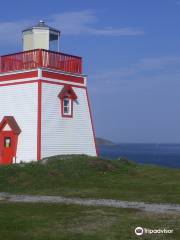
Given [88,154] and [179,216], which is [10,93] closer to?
[88,154]

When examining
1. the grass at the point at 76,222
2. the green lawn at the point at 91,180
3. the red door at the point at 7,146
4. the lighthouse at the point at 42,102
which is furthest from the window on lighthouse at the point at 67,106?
the grass at the point at 76,222

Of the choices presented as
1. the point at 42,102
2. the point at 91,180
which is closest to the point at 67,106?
the point at 42,102

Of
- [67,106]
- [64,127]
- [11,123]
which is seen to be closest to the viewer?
[11,123]

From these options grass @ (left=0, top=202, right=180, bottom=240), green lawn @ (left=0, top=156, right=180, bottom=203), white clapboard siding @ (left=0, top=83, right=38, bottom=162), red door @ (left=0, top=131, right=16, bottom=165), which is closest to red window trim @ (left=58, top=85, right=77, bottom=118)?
white clapboard siding @ (left=0, top=83, right=38, bottom=162)

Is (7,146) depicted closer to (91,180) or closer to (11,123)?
(11,123)

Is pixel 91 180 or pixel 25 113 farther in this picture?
pixel 25 113

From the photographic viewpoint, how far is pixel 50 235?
391 inches

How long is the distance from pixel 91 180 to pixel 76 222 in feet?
29.9

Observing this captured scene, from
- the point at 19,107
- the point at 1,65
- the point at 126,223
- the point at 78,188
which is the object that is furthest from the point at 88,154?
the point at 126,223

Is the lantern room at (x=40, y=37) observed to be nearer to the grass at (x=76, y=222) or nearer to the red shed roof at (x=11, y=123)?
the red shed roof at (x=11, y=123)

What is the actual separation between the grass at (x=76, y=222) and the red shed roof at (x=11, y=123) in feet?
36.7

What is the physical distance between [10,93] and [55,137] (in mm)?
3423

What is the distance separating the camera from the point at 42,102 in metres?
23.9

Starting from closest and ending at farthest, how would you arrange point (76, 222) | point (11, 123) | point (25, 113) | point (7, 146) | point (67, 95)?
point (76, 222) → point (25, 113) → point (11, 123) → point (7, 146) → point (67, 95)
